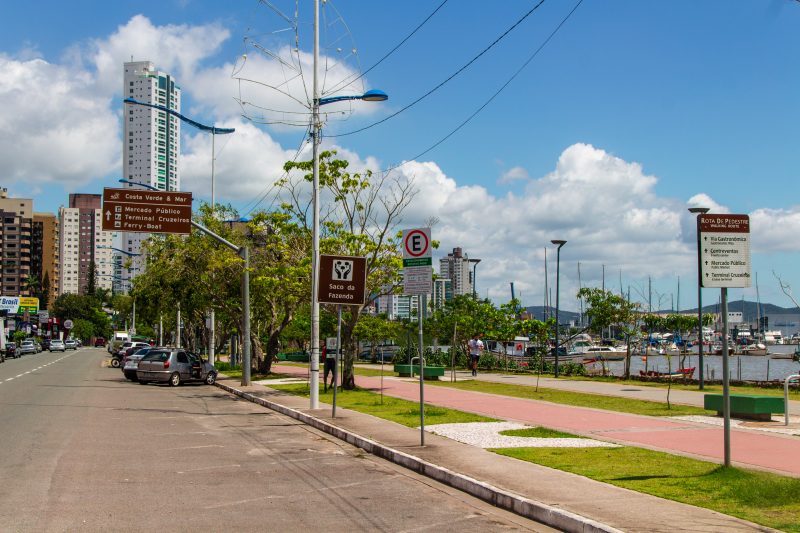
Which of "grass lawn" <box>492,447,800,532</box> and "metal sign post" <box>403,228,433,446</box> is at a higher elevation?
"metal sign post" <box>403,228,433,446</box>

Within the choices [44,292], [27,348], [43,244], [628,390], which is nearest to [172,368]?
[628,390]

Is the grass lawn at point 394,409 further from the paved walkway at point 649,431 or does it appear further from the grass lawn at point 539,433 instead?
the grass lawn at point 539,433

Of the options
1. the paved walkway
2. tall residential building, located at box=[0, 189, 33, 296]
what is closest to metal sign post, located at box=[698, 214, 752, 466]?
the paved walkway

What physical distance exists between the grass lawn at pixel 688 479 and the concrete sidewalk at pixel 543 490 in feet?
0.93

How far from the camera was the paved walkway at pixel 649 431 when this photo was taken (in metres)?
11.6

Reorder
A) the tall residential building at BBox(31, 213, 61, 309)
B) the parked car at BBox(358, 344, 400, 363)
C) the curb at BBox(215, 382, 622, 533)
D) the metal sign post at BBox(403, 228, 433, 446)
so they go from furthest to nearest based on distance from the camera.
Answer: the tall residential building at BBox(31, 213, 61, 309) → the parked car at BBox(358, 344, 400, 363) → the metal sign post at BBox(403, 228, 433, 446) → the curb at BBox(215, 382, 622, 533)

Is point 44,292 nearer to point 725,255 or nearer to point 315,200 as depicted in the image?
point 315,200

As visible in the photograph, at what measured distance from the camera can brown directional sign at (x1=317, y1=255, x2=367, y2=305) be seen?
1792 centimetres

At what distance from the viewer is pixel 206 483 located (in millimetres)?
10273

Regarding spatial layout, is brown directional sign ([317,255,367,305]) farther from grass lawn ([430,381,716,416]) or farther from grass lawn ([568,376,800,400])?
grass lawn ([568,376,800,400])

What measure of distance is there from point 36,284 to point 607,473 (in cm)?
18034

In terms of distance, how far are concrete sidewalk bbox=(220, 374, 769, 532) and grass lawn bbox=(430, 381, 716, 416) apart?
6886 millimetres

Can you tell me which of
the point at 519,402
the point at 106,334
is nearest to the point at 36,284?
the point at 106,334

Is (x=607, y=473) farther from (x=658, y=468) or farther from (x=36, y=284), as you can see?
(x=36, y=284)
